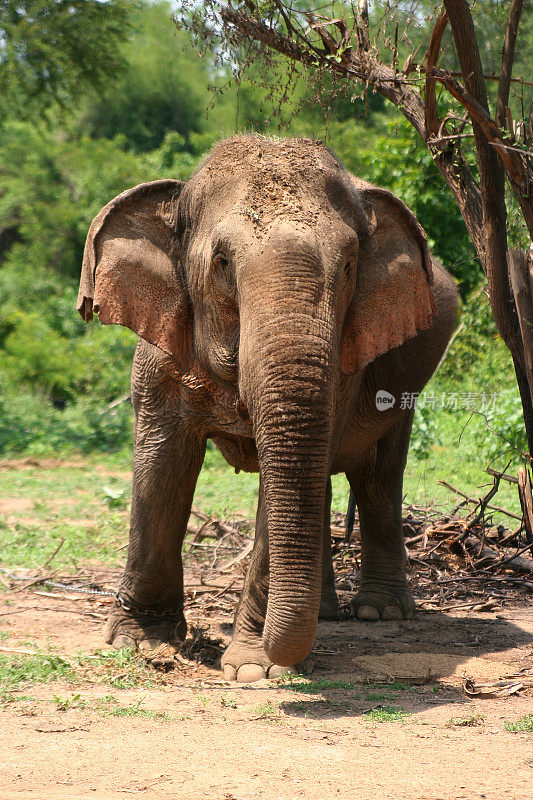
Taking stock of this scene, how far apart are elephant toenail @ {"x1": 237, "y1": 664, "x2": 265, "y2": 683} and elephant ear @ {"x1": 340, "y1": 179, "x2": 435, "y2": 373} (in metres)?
1.43

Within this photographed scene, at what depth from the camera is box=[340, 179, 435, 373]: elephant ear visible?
4703mm

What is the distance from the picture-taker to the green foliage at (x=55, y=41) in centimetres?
1370

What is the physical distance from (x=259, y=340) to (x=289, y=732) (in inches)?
58.3

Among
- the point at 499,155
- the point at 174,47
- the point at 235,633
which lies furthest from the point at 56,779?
the point at 174,47

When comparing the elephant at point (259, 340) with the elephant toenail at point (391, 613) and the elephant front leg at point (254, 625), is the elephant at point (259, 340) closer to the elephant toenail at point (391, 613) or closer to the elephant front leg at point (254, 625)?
the elephant front leg at point (254, 625)

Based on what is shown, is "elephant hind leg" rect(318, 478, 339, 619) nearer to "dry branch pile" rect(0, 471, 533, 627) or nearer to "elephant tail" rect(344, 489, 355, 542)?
"dry branch pile" rect(0, 471, 533, 627)

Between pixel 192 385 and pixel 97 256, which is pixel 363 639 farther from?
pixel 97 256

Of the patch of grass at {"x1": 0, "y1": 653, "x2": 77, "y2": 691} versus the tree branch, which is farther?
the tree branch

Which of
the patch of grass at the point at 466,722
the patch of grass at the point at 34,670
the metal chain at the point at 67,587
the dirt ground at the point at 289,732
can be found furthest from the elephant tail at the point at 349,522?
→ the patch of grass at the point at 466,722

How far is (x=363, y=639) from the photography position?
5.69 meters

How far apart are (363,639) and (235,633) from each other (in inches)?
43.5

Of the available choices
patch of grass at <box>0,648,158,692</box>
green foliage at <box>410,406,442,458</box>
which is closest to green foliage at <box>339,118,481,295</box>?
green foliage at <box>410,406,442,458</box>

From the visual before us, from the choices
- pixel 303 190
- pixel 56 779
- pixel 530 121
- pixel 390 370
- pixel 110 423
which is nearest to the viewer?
pixel 56 779

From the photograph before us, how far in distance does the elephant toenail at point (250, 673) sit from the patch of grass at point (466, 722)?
39.1 inches
